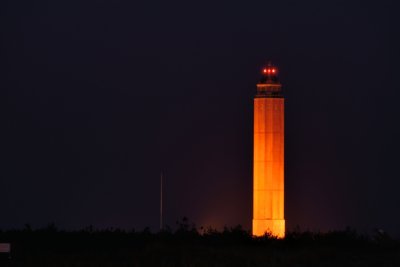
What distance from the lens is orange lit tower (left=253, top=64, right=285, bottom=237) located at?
68.3 metres

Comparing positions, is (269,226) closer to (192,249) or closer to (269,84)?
(269,84)

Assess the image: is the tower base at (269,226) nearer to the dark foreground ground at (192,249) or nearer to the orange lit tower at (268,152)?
the orange lit tower at (268,152)

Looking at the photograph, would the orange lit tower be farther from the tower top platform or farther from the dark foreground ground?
the dark foreground ground

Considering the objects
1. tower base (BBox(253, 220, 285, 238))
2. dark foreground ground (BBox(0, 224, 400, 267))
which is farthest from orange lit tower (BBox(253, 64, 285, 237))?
dark foreground ground (BBox(0, 224, 400, 267))

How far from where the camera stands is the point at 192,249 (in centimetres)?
3972

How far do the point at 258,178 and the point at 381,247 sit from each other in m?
26.9

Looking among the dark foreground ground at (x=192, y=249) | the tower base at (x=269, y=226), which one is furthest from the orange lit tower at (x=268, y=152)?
the dark foreground ground at (x=192, y=249)

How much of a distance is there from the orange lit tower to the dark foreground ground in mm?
20830

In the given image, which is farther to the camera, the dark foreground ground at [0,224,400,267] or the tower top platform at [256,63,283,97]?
the tower top platform at [256,63,283,97]

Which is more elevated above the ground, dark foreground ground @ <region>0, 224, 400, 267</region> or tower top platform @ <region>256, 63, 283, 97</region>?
tower top platform @ <region>256, 63, 283, 97</region>

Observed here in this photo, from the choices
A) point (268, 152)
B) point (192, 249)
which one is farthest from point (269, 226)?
point (192, 249)

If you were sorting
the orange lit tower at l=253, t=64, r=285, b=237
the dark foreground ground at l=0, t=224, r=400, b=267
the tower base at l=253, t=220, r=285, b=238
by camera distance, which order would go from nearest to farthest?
the dark foreground ground at l=0, t=224, r=400, b=267 < the tower base at l=253, t=220, r=285, b=238 < the orange lit tower at l=253, t=64, r=285, b=237

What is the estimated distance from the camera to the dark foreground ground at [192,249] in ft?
122

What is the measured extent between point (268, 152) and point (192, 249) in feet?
98.0
